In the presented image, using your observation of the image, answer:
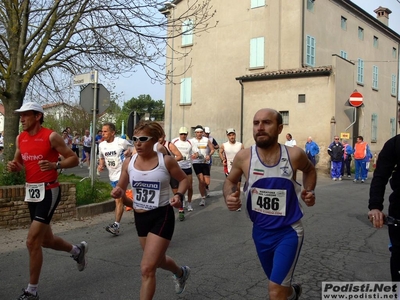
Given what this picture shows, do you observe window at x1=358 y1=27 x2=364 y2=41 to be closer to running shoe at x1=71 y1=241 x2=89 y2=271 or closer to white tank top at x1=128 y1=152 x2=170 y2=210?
running shoe at x1=71 y1=241 x2=89 y2=271

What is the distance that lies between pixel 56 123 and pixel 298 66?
90.5 feet

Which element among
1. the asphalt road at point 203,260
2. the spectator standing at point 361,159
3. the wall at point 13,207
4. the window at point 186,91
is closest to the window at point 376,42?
the window at point 186,91

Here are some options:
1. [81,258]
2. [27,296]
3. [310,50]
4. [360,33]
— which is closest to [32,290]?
[27,296]

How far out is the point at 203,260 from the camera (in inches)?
221

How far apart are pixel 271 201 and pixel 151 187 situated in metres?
1.21

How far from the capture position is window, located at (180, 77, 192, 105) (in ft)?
93.4

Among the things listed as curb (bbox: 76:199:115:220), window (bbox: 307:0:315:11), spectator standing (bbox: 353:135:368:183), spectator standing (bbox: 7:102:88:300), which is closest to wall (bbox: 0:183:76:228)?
curb (bbox: 76:199:115:220)

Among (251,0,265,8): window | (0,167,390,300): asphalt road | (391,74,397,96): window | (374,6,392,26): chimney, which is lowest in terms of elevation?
(0,167,390,300): asphalt road

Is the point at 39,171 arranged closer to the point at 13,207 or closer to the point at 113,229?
the point at 113,229

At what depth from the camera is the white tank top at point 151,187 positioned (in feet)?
12.9

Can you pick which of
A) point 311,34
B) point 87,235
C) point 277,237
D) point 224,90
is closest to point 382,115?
point 311,34

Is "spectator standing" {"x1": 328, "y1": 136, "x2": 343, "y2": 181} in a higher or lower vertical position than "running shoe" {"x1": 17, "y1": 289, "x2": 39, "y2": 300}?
higher

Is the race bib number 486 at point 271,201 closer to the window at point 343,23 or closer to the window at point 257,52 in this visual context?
the window at point 257,52

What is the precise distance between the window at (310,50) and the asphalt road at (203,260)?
17518 millimetres
